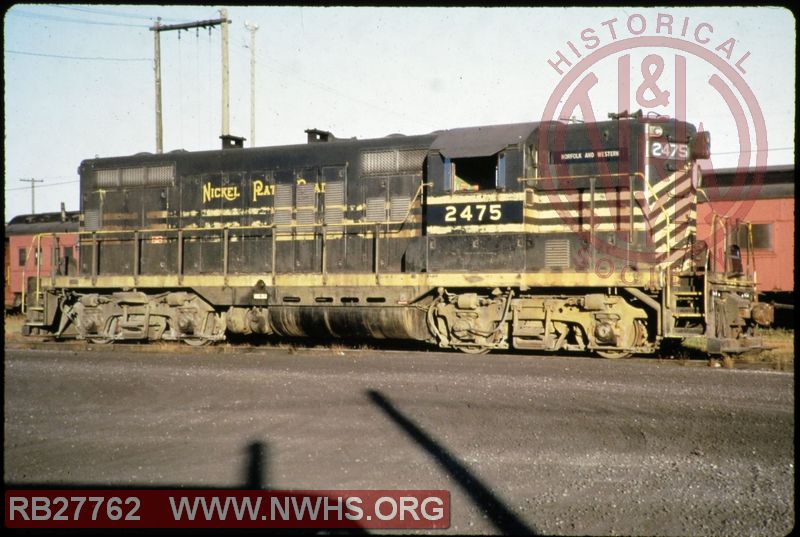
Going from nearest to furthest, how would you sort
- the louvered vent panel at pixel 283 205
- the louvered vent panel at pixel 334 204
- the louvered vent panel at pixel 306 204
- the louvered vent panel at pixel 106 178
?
the louvered vent panel at pixel 334 204
the louvered vent panel at pixel 306 204
the louvered vent panel at pixel 283 205
the louvered vent panel at pixel 106 178

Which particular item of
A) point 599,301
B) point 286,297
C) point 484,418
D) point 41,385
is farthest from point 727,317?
point 41,385

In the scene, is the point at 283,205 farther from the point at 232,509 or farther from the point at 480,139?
the point at 232,509

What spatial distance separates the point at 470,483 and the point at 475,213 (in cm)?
689

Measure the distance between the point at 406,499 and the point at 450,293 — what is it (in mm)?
7296

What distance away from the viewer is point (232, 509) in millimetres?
4258

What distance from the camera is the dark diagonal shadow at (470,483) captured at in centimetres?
404

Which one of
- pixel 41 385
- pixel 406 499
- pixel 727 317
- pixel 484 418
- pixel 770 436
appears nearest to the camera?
pixel 406 499

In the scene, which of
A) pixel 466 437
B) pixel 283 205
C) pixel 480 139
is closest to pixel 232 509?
pixel 466 437

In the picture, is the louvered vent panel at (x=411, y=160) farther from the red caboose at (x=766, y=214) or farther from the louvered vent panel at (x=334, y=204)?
the red caboose at (x=766, y=214)

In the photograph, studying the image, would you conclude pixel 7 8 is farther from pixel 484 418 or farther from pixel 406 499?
pixel 484 418

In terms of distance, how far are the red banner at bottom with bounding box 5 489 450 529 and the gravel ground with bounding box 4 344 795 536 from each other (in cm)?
22

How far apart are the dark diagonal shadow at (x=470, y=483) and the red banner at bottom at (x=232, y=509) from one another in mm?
246

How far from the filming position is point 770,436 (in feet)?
19.0

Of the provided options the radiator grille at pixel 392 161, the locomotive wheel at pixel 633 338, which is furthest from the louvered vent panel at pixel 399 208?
the locomotive wheel at pixel 633 338
